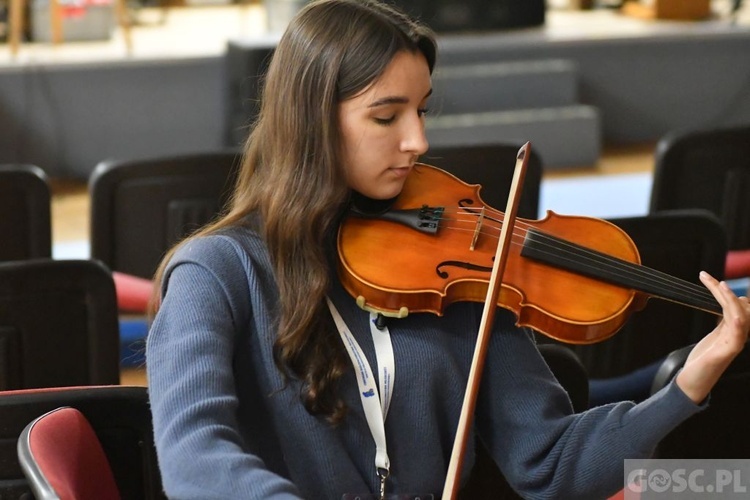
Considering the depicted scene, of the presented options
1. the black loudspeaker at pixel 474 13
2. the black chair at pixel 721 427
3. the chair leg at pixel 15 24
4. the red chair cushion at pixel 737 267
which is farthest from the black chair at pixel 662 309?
the chair leg at pixel 15 24

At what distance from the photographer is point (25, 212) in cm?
237

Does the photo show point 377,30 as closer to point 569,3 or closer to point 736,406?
point 736,406

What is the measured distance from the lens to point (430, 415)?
1407 mm

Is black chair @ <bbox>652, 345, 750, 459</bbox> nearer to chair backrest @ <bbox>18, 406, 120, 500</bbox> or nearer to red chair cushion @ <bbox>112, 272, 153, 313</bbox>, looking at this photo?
chair backrest @ <bbox>18, 406, 120, 500</bbox>

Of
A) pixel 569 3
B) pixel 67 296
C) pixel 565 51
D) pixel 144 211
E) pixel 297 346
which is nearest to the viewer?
pixel 297 346

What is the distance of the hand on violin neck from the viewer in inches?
49.1

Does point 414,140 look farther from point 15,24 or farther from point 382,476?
point 15,24

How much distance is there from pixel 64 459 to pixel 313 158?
0.46 metres

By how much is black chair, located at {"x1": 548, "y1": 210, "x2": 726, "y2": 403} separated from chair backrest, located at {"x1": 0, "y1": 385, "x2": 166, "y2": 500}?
0.96 metres

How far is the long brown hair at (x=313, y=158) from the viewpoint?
135 cm

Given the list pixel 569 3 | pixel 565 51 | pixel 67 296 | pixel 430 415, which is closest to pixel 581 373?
pixel 430 415

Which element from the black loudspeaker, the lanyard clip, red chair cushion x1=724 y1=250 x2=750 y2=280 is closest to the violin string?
the lanyard clip

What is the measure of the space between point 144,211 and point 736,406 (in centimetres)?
131

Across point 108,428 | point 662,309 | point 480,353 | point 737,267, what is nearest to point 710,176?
point 737,267
